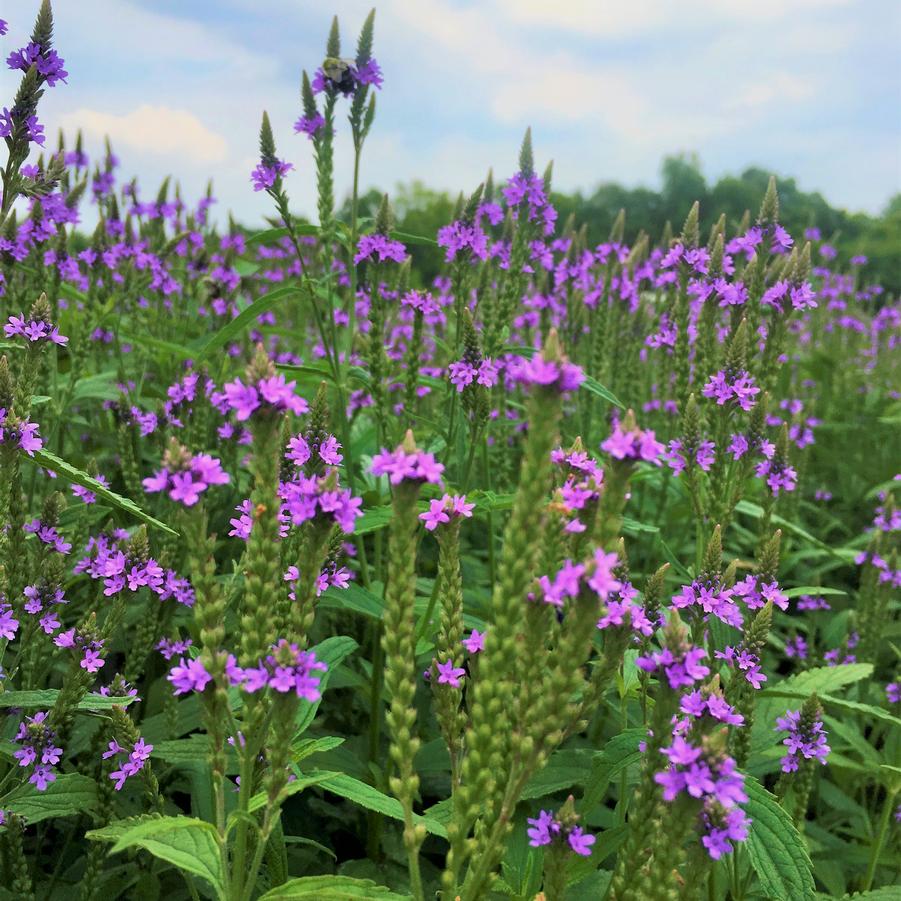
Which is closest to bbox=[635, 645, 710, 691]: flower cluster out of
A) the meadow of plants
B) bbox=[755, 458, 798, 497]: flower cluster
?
the meadow of plants

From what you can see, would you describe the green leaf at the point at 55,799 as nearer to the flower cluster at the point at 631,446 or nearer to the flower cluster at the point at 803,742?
the flower cluster at the point at 631,446

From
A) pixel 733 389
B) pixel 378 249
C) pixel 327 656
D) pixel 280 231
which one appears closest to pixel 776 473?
pixel 733 389

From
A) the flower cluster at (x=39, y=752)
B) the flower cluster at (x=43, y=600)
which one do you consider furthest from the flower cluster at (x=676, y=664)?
the flower cluster at (x=43, y=600)

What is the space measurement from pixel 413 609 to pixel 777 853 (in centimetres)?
147

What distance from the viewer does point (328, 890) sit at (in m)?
1.84

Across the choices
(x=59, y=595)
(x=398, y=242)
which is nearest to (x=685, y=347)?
(x=398, y=242)

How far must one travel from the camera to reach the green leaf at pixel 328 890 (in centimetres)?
183

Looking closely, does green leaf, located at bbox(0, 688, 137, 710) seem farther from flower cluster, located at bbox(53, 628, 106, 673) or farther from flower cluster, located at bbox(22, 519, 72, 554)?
flower cluster, located at bbox(22, 519, 72, 554)

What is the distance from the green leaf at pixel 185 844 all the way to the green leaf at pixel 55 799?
768mm

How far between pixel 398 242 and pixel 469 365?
3.51 ft

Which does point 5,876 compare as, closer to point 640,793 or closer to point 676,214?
point 640,793

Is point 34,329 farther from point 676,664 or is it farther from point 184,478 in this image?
point 676,664

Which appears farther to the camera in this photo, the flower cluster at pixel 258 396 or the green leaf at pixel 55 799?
the green leaf at pixel 55 799

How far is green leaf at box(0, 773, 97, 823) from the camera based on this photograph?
2.64 m
